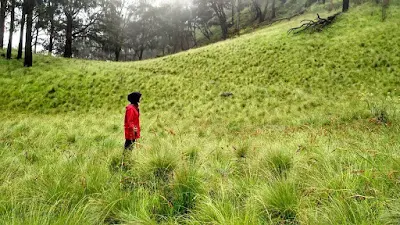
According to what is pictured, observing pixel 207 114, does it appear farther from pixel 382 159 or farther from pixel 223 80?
pixel 382 159

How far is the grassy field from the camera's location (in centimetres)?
288

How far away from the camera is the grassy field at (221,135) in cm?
288

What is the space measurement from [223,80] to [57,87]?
11357mm

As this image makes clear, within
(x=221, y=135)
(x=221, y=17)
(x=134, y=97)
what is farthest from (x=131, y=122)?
(x=221, y=17)

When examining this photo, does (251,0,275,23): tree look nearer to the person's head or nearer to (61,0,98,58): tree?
(61,0,98,58): tree

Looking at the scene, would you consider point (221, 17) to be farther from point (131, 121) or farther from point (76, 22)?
point (131, 121)

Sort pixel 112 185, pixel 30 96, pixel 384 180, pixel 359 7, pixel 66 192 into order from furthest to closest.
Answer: pixel 359 7 → pixel 30 96 → pixel 112 185 → pixel 66 192 → pixel 384 180

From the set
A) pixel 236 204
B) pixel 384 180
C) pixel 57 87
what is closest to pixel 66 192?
pixel 236 204

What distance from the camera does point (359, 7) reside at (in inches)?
949

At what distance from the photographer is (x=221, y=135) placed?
32.9 feet

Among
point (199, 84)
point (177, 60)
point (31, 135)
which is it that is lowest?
point (31, 135)

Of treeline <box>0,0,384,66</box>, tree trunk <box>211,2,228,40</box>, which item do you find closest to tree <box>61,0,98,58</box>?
treeline <box>0,0,384,66</box>

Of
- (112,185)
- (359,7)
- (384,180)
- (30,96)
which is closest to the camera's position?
(384,180)

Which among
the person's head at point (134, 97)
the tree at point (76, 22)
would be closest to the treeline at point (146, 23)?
the tree at point (76, 22)
